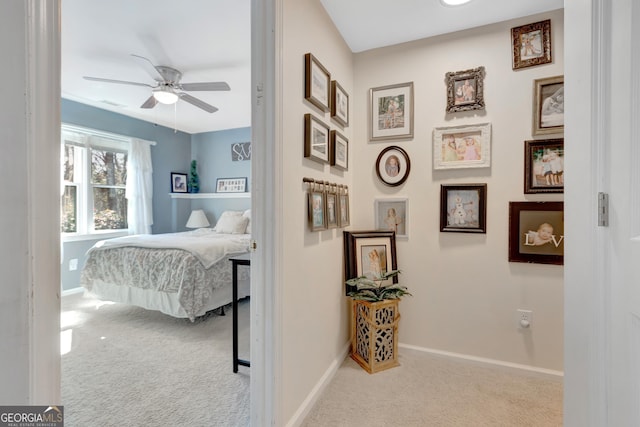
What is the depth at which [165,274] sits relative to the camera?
2.79 meters

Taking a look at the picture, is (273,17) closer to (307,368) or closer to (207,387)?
(307,368)

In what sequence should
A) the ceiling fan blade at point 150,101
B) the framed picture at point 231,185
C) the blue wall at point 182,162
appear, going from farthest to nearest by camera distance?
the framed picture at point 231,185 < the blue wall at point 182,162 < the ceiling fan blade at point 150,101

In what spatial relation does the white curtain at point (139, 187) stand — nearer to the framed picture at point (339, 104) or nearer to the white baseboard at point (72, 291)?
the white baseboard at point (72, 291)

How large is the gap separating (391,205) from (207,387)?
179cm

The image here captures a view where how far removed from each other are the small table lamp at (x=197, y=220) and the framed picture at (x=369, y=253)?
366cm

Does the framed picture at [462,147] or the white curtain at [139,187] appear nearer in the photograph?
the framed picture at [462,147]

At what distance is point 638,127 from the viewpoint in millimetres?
742

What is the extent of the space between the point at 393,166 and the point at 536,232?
41.2 inches

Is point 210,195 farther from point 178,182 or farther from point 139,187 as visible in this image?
point 139,187

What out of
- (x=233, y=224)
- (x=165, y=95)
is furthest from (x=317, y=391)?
(x=233, y=224)

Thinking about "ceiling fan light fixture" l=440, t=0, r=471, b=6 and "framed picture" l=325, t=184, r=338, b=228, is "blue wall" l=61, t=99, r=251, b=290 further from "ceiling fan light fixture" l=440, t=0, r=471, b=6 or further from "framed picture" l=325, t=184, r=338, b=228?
"ceiling fan light fixture" l=440, t=0, r=471, b=6

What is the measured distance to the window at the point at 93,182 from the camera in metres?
3.94

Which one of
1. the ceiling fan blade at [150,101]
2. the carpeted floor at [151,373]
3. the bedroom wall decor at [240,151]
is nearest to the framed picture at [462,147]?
the carpeted floor at [151,373]

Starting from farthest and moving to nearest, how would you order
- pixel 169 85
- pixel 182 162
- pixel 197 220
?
pixel 182 162
pixel 197 220
pixel 169 85
